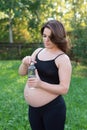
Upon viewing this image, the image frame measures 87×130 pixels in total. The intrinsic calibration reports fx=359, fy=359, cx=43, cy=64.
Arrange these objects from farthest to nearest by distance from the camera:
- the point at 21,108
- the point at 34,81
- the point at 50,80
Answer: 1. the point at 21,108
2. the point at 50,80
3. the point at 34,81

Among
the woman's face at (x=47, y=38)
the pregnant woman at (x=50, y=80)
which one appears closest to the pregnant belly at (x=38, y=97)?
the pregnant woman at (x=50, y=80)

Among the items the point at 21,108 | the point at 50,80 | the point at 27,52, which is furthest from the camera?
the point at 27,52

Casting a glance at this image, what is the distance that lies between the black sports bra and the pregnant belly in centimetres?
12

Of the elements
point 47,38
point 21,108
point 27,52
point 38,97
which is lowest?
point 27,52

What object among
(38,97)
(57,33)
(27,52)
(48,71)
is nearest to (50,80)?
(48,71)

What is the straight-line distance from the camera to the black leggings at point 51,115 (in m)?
3.13

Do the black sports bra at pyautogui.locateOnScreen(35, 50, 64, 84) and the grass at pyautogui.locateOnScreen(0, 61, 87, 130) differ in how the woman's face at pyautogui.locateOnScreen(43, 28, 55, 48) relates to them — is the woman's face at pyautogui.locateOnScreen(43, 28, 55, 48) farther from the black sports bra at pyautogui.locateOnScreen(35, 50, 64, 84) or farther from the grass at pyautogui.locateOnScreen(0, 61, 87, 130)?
the grass at pyautogui.locateOnScreen(0, 61, 87, 130)

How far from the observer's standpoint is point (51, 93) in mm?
3111

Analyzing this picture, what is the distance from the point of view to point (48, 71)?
10.1ft

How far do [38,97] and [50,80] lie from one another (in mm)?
188

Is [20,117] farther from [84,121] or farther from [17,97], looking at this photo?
[17,97]

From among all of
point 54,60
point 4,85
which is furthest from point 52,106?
point 4,85

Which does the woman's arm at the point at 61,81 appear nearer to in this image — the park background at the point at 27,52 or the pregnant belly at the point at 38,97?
the pregnant belly at the point at 38,97

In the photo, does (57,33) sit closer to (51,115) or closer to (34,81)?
(34,81)
